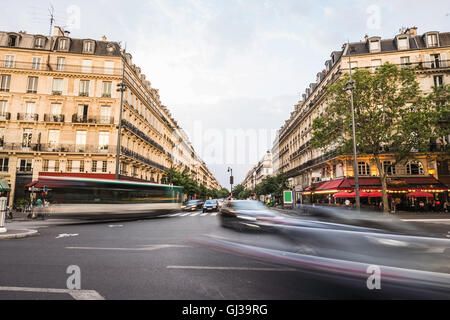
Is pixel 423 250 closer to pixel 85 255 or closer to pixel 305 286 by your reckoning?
pixel 305 286

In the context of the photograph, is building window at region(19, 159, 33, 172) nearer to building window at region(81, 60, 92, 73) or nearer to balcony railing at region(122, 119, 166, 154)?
balcony railing at region(122, 119, 166, 154)

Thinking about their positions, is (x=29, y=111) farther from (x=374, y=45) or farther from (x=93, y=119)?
(x=374, y=45)

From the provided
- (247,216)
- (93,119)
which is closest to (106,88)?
(93,119)

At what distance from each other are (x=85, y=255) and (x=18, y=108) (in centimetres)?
3197

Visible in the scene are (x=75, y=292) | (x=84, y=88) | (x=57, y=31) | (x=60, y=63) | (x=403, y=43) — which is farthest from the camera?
(x=57, y=31)

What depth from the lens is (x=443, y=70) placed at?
2916cm

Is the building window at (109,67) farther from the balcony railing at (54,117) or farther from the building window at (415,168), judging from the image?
the building window at (415,168)

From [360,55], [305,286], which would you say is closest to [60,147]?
[305,286]

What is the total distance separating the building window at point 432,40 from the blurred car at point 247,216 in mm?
34229

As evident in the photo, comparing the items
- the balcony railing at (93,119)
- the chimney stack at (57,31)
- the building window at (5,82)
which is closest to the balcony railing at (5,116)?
the building window at (5,82)

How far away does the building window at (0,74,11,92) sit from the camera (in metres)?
29.4

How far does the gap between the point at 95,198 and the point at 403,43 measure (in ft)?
121

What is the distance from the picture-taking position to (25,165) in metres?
28.2
